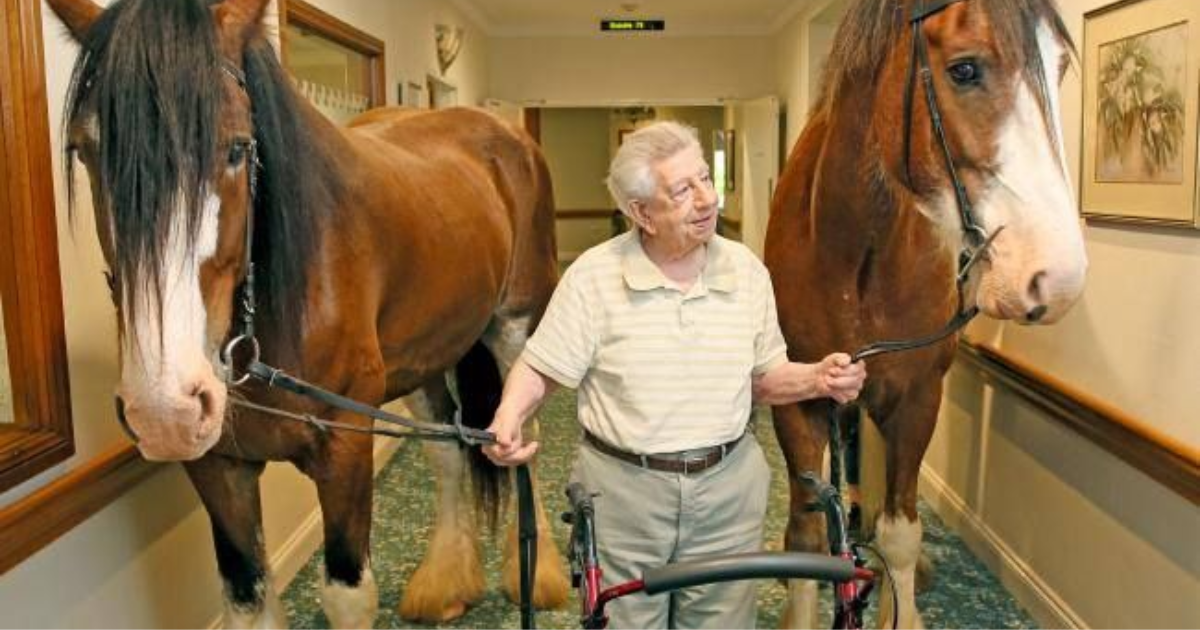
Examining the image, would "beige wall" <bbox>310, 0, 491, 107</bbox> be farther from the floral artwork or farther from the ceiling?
the floral artwork

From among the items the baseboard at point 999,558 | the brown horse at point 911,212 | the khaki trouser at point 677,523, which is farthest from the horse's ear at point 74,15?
the baseboard at point 999,558

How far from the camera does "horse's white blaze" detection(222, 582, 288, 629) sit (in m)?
1.83

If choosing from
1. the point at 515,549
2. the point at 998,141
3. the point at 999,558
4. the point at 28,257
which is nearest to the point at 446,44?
the point at 515,549

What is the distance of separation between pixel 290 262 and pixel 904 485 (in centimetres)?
145

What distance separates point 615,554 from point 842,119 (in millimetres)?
917

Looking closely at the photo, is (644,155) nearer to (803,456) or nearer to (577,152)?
(803,456)

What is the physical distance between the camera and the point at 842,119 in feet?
5.94

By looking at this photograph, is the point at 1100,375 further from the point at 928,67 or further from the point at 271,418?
the point at 271,418

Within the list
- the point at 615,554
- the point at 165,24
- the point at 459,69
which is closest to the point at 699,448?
the point at 615,554

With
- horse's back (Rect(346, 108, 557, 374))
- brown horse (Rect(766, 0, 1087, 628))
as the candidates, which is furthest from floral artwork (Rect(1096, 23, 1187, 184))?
horse's back (Rect(346, 108, 557, 374))

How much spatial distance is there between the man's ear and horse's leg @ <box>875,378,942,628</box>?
86cm

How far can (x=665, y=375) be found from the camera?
61.2 inches

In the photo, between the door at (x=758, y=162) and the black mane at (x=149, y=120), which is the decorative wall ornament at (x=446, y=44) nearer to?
the door at (x=758, y=162)

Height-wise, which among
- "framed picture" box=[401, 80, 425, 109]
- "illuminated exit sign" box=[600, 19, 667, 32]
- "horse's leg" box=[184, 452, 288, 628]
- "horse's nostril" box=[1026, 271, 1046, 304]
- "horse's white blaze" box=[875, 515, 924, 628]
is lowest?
"horse's white blaze" box=[875, 515, 924, 628]
